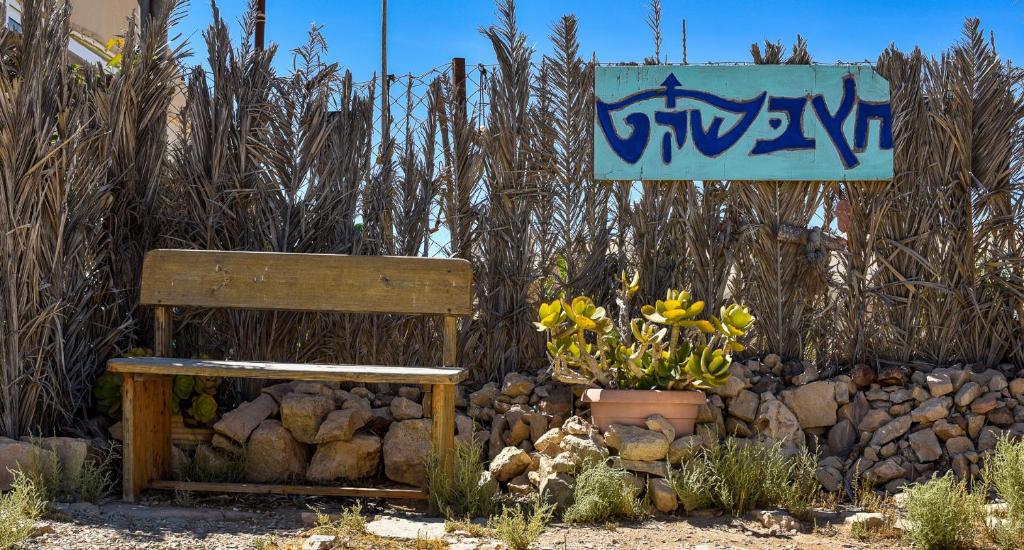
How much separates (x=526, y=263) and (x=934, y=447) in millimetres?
2822

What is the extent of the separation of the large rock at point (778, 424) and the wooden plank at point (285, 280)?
2127mm

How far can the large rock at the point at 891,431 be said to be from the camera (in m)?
5.68

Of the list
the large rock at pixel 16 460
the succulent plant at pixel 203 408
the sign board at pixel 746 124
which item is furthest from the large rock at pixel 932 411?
the large rock at pixel 16 460

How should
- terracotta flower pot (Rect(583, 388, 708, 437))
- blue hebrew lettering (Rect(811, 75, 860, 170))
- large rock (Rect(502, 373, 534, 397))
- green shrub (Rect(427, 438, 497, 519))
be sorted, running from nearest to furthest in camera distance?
green shrub (Rect(427, 438, 497, 519)) < terracotta flower pot (Rect(583, 388, 708, 437)) < large rock (Rect(502, 373, 534, 397)) < blue hebrew lettering (Rect(811, 75, 860, 170))

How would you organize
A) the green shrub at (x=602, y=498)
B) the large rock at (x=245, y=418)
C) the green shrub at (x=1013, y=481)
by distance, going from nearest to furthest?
the green shrub at (x=1013, y=481) < the green shrub at (x=602, y=498) < the large rock at (x=245, y=418)

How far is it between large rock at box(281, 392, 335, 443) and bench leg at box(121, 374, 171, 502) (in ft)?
Answer: 2.28

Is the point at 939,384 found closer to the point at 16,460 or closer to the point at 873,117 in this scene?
the point at 873,117

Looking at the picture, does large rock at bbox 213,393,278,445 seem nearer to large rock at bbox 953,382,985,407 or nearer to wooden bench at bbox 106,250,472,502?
wooden bench at bbox 106,250,472,502

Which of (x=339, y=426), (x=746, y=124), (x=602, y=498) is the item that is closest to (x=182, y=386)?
(x=339, y=426)

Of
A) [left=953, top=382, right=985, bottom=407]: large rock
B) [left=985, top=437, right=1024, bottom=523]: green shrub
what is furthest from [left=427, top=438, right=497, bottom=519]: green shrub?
[left=953, top=382, right=985, bottom=407]: large rock

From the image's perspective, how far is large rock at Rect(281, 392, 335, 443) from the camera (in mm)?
5484

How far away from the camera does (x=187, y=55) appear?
6.18 m

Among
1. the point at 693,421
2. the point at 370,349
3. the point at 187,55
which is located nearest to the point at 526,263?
the point at 370,349

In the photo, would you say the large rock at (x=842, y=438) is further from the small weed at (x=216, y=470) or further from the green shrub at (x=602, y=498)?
the small weed at (x=216, y=470)
